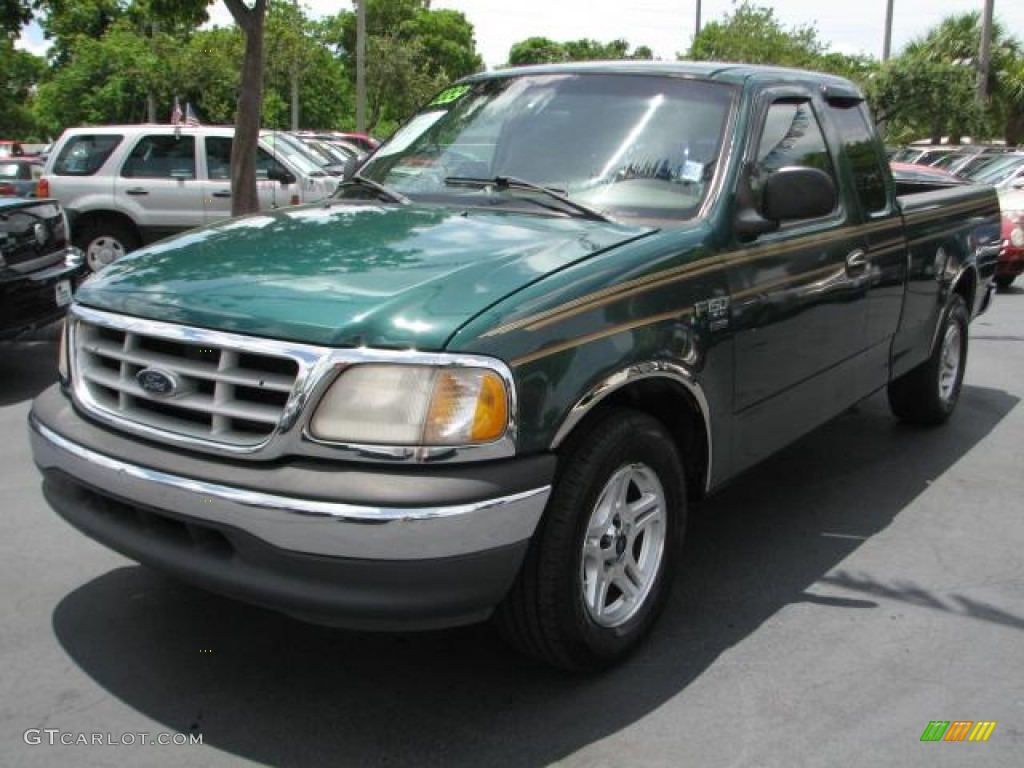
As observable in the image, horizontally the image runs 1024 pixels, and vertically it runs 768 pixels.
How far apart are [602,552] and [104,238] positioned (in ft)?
36.0

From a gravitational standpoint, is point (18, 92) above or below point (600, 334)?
above

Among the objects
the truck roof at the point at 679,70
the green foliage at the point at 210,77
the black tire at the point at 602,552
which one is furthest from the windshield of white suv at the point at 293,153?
the green foliage at the point at 210,77

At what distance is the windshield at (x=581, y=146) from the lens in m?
3.84

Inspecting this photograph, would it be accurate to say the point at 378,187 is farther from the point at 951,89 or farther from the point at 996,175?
the point at 951,89

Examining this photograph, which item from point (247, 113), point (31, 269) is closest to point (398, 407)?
point (31, 269)

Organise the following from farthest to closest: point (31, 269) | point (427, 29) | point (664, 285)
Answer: point (427, 29) → point (31, 269) → point (664, 285)

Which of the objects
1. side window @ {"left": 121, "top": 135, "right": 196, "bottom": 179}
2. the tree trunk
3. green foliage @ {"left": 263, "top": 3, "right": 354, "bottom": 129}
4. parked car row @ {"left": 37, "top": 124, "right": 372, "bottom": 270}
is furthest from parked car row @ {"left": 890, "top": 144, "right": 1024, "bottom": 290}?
green foliage @ {"left": 263, "top": 3, "right": 354, "bottom": 129}

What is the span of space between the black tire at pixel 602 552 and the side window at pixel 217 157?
34.7 ft

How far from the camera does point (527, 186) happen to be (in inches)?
153

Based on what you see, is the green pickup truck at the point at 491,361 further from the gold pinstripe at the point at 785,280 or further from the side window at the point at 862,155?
the side window at the point at 862,155

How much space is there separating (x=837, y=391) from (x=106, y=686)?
309 centimetres

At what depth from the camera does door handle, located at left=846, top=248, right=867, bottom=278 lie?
4518mm

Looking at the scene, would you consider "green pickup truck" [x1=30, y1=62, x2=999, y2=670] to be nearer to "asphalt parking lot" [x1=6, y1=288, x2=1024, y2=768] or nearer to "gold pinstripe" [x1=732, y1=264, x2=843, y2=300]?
"gold pinstripe" [x1=732, y1=264, x2=843, y2=300]
